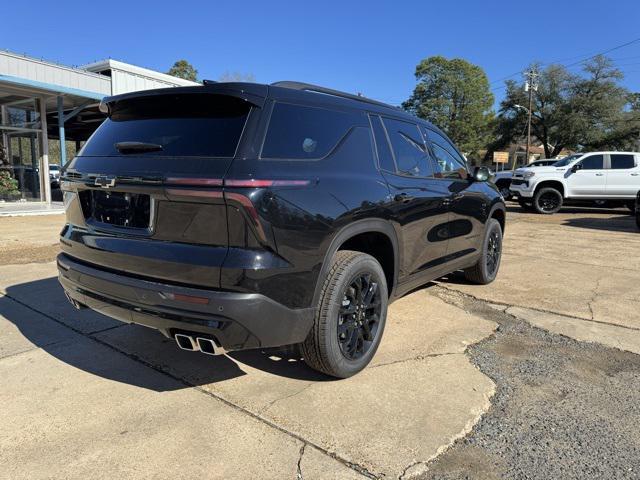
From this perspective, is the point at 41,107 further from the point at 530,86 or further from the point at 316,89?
the point at 530,86

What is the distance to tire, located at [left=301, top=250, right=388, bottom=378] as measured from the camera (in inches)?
115

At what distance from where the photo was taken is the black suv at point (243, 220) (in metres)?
2.50

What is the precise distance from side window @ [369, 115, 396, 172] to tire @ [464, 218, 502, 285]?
7.60ft

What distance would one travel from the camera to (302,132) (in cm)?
291

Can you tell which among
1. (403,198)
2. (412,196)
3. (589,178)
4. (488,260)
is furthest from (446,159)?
(589,178)

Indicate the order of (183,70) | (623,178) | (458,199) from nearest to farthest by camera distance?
(458,199), (623,178), (183,70)

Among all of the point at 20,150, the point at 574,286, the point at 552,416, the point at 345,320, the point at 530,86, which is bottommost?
the point at 552,416

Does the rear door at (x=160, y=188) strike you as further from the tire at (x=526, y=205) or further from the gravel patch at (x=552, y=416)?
the tire at (x=526, y=205)

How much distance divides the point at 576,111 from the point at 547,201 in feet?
111

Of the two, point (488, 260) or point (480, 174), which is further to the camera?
point (488, 260)

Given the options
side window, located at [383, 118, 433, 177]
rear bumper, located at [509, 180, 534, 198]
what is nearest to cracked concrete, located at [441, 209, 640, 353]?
side window, located at [383, 118, 433, 177]

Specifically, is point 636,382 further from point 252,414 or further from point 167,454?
point 167,454

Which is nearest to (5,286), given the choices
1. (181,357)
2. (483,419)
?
(181,357)

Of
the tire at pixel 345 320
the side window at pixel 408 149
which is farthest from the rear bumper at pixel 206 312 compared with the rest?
the side window at pixel 408 149
